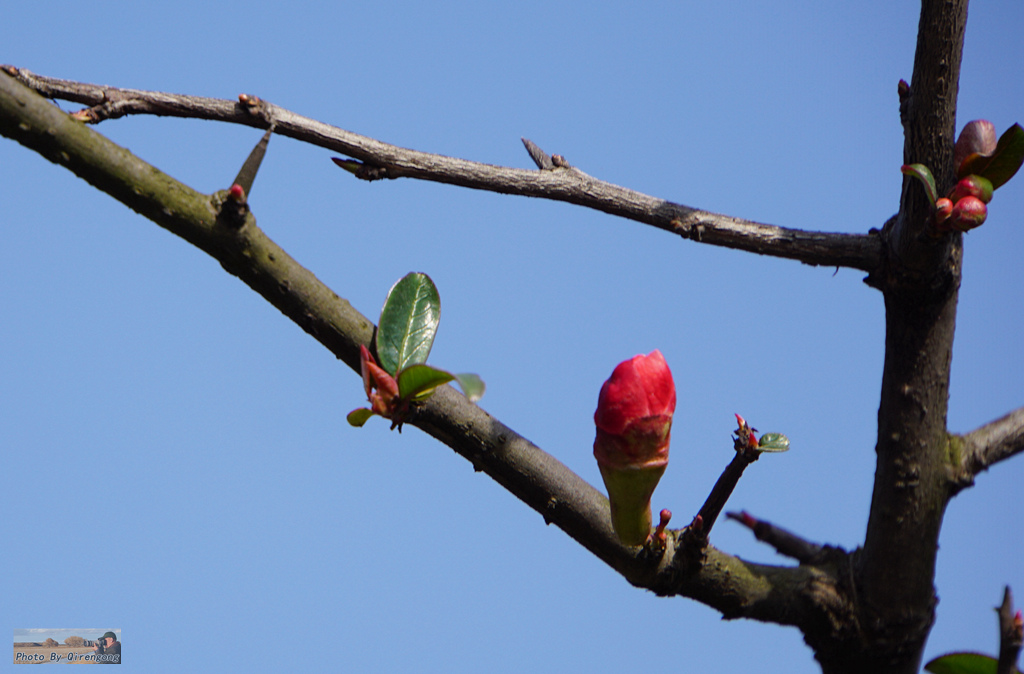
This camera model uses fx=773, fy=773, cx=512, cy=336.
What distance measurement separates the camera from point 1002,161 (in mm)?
628

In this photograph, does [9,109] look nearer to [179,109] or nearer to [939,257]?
[179,109]

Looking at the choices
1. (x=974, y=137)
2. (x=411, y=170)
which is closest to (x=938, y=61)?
(x=974, y=137)

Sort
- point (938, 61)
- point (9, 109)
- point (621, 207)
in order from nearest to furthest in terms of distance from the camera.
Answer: point (9, 109) → point (938, 61) → point (621, 207)

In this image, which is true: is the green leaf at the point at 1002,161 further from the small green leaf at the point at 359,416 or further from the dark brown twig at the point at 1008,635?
the small green leaf at the point at 359,416

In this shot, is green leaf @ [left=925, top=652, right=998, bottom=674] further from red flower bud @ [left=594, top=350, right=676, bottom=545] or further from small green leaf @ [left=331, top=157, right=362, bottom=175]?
small green leaf @ [left=331, top=157, right=362, bottom=175]

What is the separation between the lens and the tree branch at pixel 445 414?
499mm

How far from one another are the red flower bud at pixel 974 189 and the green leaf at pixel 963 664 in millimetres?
392

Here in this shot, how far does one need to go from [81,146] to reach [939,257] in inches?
25.4

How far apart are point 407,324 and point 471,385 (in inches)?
5.0

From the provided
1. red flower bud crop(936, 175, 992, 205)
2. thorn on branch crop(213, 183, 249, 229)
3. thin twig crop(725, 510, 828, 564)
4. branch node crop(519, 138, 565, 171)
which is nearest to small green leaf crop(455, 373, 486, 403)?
thorn on branch crop(213, 183, 249, 229)

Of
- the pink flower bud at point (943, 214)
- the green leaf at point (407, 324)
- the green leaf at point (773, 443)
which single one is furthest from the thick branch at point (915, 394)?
the green leaf at point (407, 324)

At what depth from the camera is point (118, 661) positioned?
0.95 meters

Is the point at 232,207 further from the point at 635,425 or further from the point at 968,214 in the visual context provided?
the point at 968,214

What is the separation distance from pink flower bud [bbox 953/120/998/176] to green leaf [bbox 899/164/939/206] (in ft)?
0.21
